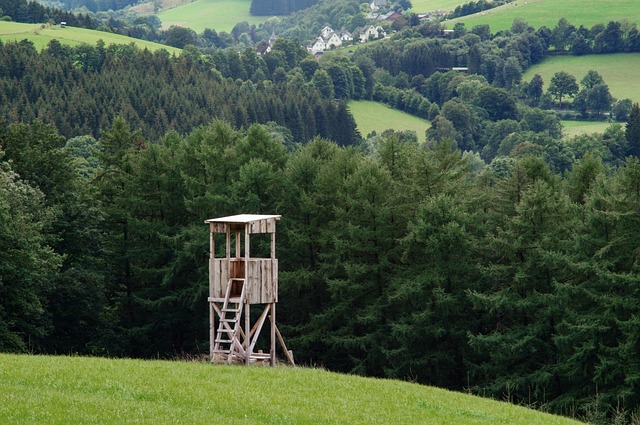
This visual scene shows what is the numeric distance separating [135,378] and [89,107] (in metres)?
127

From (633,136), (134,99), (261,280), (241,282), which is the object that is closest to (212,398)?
(261,280)

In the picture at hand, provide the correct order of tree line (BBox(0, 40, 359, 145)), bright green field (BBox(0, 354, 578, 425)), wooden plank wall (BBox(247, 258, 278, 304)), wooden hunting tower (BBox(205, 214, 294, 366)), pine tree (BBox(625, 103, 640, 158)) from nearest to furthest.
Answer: bright green field (BBox(0, 354, 578, 425)) → wooden hunting tower (BBox(205, 214, 294, 366)) → wooden plank wall (BBox(247, 258, 278, 304)) → tree line (BBox(0, 40, 359, 145)) → pine tree (BBox(625, 103, 640, 158))

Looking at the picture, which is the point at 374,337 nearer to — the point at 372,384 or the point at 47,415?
the point at 372,384

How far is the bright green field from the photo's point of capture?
2280 cm

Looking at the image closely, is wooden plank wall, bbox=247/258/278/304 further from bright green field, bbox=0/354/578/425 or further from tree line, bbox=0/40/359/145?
tree line, bbox=0/40/359/145

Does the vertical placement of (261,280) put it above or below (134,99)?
above

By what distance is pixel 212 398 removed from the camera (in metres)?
25.5

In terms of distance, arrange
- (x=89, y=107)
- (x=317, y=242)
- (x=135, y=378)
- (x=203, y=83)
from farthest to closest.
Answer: (x=203, y=83), (x=89, y=107), (x=317, y=242), (x=135, y=378)

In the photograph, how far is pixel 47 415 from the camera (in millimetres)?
21734

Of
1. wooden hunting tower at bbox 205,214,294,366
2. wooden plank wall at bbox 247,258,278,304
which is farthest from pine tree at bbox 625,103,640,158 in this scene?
wooden hunting tower at bbox 205,214,294,366

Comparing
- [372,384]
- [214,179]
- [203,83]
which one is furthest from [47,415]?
[203,83]

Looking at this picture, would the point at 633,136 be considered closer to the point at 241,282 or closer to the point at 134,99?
the point at 134,99

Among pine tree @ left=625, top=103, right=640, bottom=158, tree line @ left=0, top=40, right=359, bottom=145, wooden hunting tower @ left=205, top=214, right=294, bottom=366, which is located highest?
wooden hunting tower @ left=205, top=214, right=294, bottom=366

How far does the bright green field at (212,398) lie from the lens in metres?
22.8
